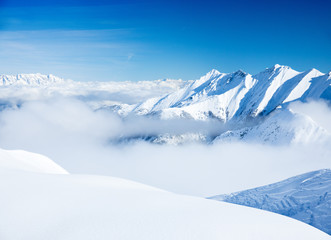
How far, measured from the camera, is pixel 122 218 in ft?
→ 40.9

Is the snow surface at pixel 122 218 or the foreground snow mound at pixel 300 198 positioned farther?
the foreground snow mound at pixel 300 198

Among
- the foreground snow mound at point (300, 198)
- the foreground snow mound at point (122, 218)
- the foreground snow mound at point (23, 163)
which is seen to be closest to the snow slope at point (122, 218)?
the foreground snow mound at point (122, 218)

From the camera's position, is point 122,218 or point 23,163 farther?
point 23,163

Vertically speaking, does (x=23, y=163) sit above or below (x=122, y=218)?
above

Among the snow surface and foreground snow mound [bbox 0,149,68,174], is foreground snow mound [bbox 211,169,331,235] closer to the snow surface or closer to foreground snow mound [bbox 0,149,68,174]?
the snow surface

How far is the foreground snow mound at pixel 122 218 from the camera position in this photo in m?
11.2

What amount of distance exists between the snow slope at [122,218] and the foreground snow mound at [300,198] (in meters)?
44.6

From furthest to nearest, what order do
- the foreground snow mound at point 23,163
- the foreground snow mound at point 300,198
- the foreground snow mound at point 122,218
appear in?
1. the foreground snow mound at point 300,198
2. the foreground snow mound at point 23,163
3. the foreground snow mound at point 122,218

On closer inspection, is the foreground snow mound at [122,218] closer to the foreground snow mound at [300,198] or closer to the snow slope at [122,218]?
the snow slope at [122,218]

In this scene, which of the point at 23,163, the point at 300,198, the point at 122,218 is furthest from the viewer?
the point at 300,198

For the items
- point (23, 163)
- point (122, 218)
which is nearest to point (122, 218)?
point (122, 218)

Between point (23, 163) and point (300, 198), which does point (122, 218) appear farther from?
point (300, 198)

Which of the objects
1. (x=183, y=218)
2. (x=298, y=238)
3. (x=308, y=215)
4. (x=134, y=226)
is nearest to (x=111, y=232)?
(x=134, y=226)

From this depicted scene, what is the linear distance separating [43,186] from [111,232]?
7714mm
